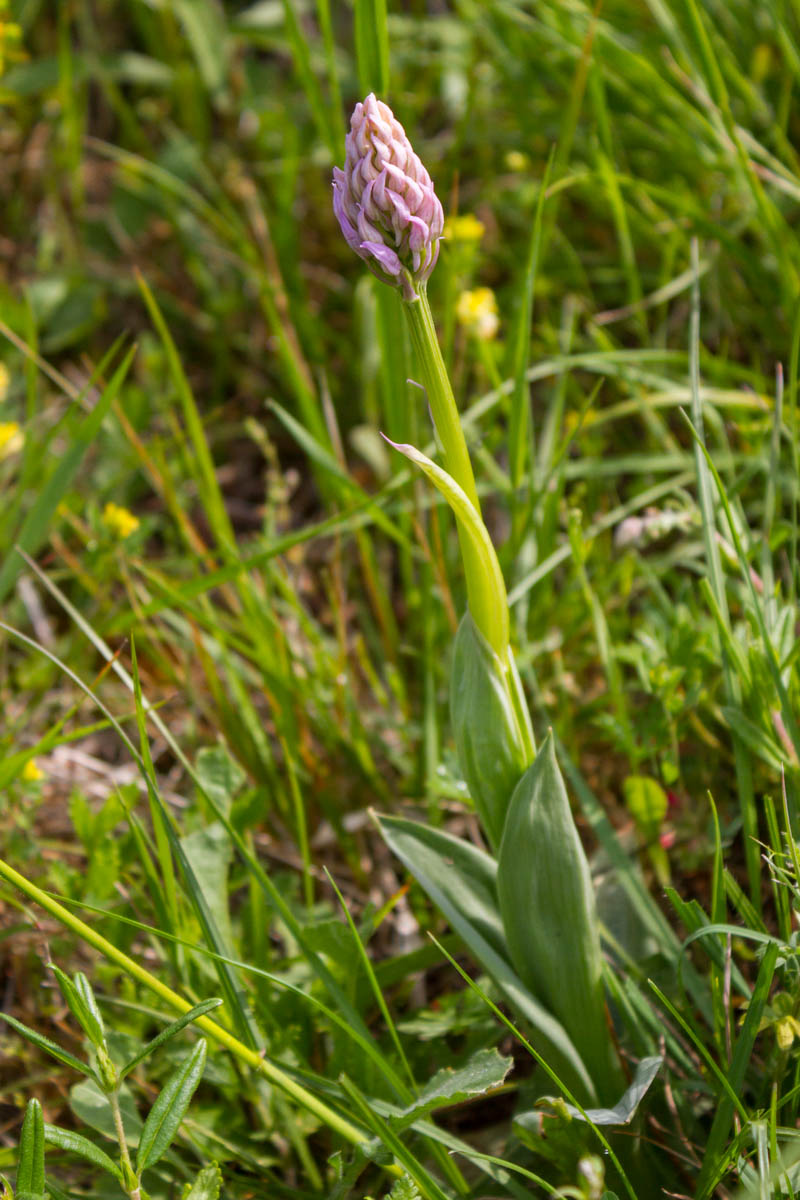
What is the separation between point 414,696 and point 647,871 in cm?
61

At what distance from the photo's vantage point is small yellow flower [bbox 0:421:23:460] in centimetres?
192

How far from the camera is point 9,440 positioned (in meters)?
2.13

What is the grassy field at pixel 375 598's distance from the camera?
1.23m

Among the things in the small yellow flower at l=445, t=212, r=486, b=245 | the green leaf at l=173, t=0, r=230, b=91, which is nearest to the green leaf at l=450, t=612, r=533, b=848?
the small yellow flower at l=445, t=212, r=486, b=245

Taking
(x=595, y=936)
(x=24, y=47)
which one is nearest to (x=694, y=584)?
(x=595, y=936)

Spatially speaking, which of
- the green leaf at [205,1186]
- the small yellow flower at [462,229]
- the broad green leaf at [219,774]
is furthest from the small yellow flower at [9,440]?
the green leaf at [205,1186]

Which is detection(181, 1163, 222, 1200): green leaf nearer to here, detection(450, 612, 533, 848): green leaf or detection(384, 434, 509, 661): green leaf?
detection(450, 612, 533, 848): green leaf

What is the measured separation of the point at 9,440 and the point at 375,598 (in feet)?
2.84

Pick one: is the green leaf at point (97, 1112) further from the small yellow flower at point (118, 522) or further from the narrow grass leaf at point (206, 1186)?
the small yellow flower at point (118, 522)

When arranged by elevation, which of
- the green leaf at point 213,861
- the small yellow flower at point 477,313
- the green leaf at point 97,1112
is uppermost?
the small yellow flower at point 477,313

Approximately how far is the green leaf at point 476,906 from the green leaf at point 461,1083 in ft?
0.20

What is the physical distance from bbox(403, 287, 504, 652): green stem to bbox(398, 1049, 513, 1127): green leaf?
1.57 ft

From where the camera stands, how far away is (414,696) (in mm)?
2002

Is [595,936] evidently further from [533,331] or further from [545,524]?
[533,331]
